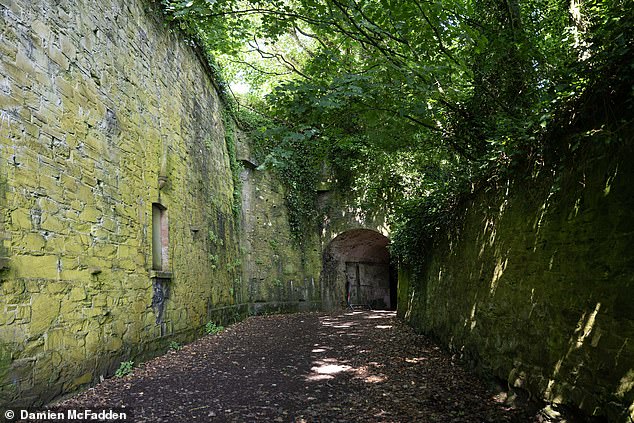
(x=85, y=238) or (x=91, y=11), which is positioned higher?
→ (x=91, y=11)

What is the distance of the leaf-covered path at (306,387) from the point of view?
3750 millimetres

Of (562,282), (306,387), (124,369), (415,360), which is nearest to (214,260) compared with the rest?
(124,369)

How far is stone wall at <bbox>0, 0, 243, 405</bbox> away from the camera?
12.4ft

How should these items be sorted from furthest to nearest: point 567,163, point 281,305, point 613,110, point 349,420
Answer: point 281,305, point 349,420, point 567,163, point 613,110

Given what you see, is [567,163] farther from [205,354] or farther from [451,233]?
[205,354]

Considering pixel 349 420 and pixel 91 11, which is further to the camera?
pixel 91 11

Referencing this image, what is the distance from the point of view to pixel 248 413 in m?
3.86

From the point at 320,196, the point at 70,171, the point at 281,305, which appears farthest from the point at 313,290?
the point at 70,171

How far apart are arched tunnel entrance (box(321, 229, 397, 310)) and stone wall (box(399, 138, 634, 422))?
1093cm

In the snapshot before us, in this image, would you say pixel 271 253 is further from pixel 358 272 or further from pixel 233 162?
pixel 358 272

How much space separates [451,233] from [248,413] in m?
3.84

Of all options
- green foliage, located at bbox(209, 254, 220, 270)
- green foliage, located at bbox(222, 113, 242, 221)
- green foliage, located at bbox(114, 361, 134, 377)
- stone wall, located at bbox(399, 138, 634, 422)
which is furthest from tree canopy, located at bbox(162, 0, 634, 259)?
green foliage, located at bbox(222, 113, 242, 221)

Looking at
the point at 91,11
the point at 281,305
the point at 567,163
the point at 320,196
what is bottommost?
the point at 281,305

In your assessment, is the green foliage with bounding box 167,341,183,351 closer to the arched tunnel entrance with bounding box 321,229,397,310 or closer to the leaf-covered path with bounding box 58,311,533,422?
the leaf-covered path with bounding box 58,311,533,422
